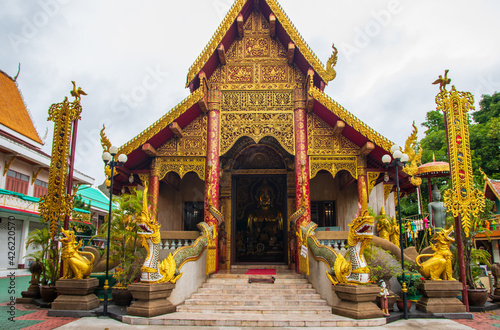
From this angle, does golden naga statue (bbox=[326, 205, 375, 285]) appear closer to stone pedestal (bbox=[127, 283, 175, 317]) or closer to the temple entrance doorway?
stone pedestal (bbox=[127, 283, 175, 317])

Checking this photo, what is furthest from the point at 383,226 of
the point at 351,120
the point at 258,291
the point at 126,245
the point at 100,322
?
the point at 100,322

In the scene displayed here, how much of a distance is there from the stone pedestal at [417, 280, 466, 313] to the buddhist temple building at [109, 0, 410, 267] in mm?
3206

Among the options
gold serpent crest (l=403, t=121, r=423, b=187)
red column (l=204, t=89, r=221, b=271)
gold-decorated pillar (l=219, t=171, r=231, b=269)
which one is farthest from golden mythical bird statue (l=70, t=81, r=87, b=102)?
gold serpent crest (l=403, t=121, r=423, b=187)

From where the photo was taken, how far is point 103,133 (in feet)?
32.3

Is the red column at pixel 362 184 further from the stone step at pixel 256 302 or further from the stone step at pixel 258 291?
the stone step at pixel 256 302

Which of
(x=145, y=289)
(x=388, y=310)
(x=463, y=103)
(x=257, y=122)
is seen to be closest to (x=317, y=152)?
(x=257, y=122)

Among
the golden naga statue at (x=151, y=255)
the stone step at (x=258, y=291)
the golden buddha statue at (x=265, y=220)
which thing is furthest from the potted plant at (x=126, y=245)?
the golden buddha statue at (x=265, y=220)

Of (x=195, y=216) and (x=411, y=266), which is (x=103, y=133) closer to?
(x=195, y=216)

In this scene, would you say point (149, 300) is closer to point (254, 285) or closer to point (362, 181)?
point (254, 285)

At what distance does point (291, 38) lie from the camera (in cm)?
1077

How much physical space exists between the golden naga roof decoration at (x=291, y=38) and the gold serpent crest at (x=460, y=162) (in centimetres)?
349

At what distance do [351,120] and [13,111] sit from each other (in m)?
19.5

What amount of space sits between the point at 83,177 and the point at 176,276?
67.4 feet

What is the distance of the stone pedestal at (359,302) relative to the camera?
6.46 m
